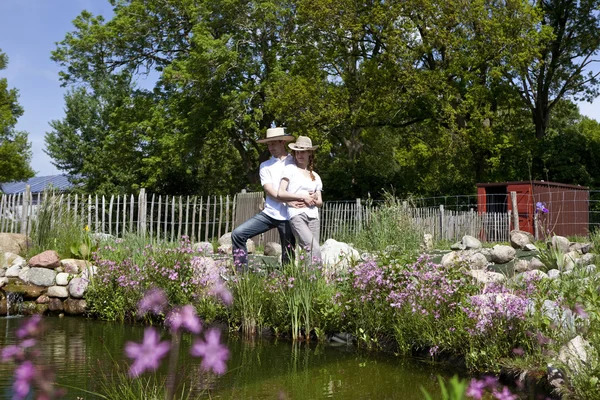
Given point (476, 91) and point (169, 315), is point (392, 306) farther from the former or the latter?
point (476, 91)

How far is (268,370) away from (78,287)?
4086 millimetres

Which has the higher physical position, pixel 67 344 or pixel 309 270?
pixel 309 270

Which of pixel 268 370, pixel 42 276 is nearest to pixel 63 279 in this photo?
pixel 42 276

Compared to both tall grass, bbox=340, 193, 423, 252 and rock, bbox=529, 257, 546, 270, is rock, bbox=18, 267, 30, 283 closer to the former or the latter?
tall grass, bbox=340, 193, 423, 252

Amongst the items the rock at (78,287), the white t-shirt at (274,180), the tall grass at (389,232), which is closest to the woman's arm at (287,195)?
the white t-shirt at (274,180)

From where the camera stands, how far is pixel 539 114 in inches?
1083

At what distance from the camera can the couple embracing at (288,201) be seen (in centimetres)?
650

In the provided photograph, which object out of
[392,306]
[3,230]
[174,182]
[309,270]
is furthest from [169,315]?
[174,182]

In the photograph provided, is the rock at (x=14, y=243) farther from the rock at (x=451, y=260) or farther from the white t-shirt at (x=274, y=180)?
the rock at (x=451, y=260)

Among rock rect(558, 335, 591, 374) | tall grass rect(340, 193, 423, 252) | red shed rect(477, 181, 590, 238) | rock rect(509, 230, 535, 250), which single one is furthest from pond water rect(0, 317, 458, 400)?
red shed rect(477, 181, 590, 238)

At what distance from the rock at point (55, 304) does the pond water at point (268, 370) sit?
1.95 m

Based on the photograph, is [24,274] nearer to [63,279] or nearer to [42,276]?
[42,276]

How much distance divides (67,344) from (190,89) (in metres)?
20.1

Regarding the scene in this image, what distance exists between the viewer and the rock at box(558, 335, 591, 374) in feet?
11.9
